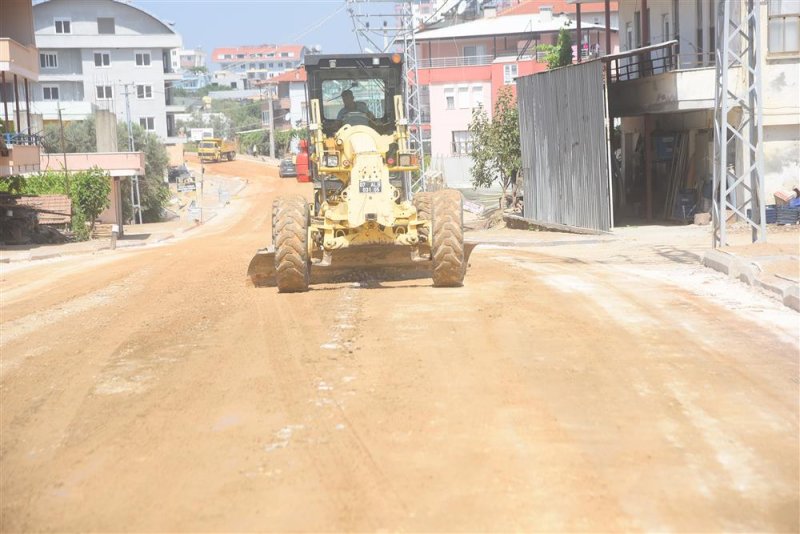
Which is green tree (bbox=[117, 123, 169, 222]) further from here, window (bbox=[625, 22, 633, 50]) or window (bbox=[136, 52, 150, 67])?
window (bbox=[625, 22, 633, 50])

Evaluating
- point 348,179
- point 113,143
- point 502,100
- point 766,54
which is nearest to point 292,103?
point 113,143

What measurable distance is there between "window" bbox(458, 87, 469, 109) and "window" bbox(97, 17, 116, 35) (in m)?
29.9

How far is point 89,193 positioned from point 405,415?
109ft

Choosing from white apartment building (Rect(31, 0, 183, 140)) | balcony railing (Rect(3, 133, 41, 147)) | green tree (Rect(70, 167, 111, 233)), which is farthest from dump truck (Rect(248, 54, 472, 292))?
white apartment building (Rect(31, 0, 183, 140))

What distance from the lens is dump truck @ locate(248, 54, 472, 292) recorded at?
14.4m

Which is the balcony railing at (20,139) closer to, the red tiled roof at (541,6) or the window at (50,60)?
the window at (50,60)

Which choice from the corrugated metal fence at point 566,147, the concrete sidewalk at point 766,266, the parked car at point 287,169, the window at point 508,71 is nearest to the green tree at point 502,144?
the corrugated metal fence at point 566,147

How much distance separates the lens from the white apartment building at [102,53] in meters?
84.2

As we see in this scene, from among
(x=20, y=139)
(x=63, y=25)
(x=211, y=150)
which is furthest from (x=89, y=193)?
(x=211, y=150)

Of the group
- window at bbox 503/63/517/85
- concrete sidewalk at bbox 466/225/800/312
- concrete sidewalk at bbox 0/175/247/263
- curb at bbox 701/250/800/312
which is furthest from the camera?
window at bbox 503/63/517/85

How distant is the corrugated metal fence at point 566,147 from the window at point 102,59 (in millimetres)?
59131

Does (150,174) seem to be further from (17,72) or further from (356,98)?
(356,98)

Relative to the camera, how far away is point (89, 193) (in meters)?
39.4

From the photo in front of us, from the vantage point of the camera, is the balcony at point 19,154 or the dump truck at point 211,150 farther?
the dump truck at point 211,150
